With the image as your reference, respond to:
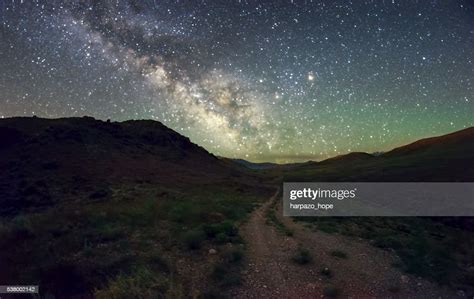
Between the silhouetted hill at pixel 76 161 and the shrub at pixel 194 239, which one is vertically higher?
the silhouetted hill at pixel 76 161

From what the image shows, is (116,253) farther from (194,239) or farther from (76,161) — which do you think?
(76,161)

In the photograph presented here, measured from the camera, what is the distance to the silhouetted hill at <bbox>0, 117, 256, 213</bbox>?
3177 cm

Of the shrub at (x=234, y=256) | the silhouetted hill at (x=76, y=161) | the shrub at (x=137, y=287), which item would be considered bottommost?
the shrub at (x=234, y=256)

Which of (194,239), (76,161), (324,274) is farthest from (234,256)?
(76,161)

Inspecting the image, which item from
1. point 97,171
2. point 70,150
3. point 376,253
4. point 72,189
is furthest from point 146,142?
point 376,253

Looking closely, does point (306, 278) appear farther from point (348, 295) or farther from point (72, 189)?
point (72, 189)

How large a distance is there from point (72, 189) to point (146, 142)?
173 ft

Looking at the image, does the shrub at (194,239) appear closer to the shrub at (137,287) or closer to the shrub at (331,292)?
the shrub at (137,287)

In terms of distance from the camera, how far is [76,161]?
158ft

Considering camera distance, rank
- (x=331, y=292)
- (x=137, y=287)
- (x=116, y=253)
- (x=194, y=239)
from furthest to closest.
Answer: (x=194, y=239)
(x=116, y=253)
(x=331, y=292)
(x=137, y=287)

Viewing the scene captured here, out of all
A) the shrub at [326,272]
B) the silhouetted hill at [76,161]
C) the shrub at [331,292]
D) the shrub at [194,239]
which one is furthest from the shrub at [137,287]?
the silhouetted hill at [76,161]

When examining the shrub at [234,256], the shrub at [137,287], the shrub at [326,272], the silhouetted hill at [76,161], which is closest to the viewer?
the shrub at [137,287]

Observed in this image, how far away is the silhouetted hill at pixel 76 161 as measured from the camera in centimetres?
3177

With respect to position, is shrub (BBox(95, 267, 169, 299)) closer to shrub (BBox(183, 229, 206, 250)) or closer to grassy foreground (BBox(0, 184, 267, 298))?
grassy foreground (BBox(0, 184, 267, 298))
